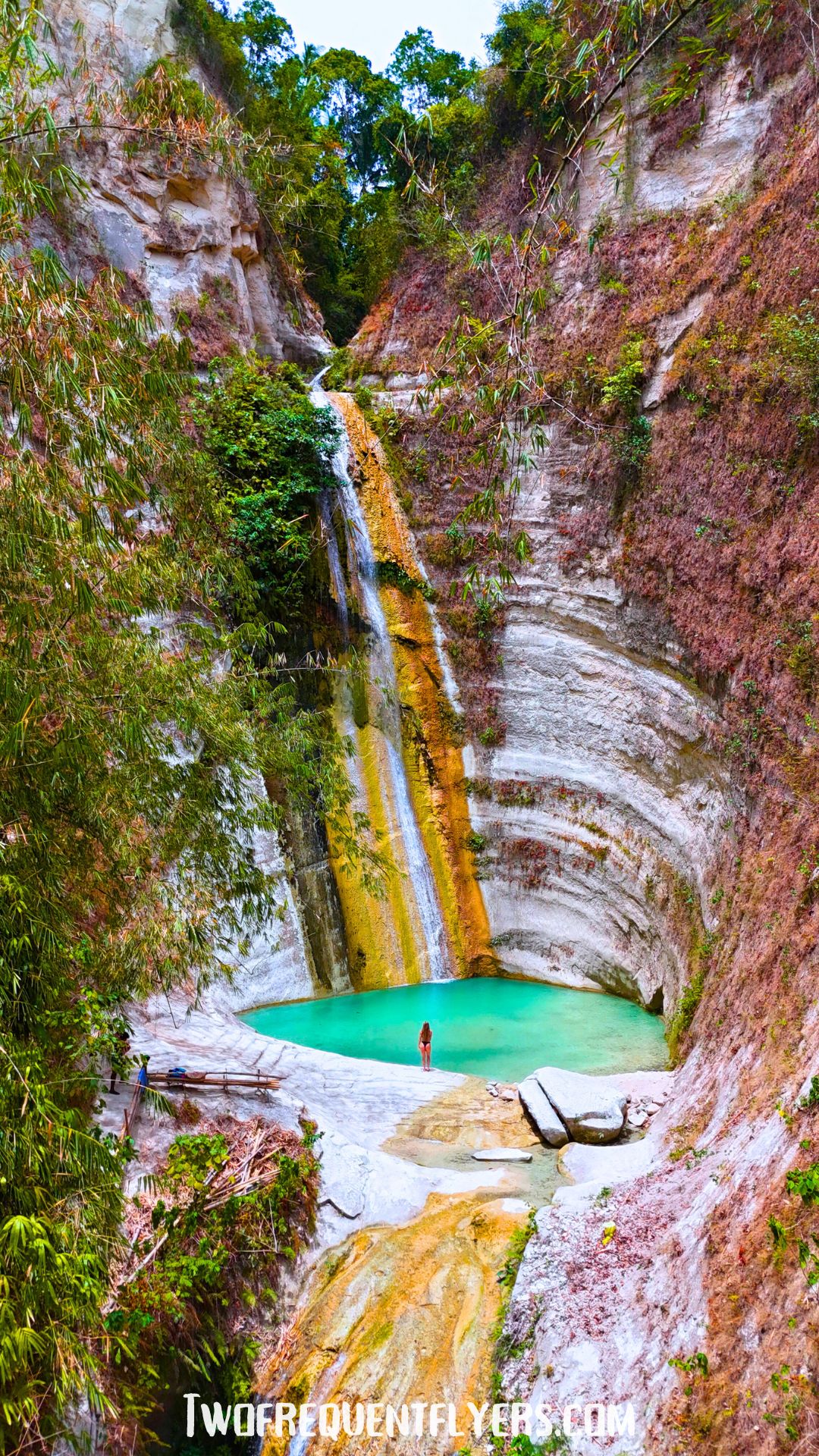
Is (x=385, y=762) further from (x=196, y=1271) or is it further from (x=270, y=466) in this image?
(x=196, y=1271)

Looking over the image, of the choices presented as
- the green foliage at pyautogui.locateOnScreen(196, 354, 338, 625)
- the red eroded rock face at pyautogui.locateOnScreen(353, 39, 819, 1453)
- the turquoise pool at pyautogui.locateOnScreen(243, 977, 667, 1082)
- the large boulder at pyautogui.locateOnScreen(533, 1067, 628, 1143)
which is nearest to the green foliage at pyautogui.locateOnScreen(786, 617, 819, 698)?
the red eroded rock face at pyautogui.locateOnScreen(353, 39, 819, 1453)

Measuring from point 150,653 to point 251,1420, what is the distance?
15.9 ft

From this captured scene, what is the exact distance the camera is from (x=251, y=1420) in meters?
4.87

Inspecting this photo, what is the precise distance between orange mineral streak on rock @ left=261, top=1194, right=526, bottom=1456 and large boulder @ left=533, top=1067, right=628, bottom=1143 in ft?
4.60

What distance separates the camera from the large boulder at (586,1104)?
700cm

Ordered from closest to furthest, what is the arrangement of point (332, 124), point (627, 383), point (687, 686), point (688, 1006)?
point (688, 1006)
point (687, 686)
point (627, 383)
point (332, 124)

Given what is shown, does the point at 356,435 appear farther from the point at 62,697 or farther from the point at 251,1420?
the point at 251,1420

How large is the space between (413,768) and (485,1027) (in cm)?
436

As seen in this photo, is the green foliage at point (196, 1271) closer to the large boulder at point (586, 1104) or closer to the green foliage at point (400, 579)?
the large boulder at point (586, 1104)

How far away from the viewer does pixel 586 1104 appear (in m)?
7.28

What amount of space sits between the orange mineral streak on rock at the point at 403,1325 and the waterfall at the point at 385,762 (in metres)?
6.21

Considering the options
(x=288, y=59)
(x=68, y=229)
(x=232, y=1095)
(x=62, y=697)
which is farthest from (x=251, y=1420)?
(x=288, y=59)

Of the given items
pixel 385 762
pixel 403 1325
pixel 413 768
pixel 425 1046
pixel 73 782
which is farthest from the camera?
pixel 413 768

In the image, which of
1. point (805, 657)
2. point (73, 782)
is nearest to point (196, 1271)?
point (73, 782)
